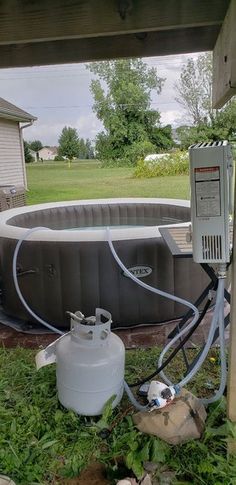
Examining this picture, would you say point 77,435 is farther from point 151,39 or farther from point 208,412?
point 151,39

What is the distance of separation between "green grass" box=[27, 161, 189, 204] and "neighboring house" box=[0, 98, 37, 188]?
0.70 m

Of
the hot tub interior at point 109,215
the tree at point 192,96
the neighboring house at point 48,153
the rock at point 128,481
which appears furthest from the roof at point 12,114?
the rock at point 128,481

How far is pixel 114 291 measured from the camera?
306 centimetres

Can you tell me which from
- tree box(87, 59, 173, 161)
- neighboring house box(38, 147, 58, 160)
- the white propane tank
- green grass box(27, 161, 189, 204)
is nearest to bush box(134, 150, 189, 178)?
green grass box(27, 161, 189, 204)

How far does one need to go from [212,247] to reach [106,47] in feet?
2.84

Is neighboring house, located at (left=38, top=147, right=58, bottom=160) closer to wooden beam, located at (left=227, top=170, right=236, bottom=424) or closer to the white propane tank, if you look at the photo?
the white propane tank

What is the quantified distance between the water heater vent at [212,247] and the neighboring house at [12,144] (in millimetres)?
8490

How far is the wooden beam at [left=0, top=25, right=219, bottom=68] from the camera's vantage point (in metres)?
1.44

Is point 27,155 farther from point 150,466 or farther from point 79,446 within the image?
point 150,466

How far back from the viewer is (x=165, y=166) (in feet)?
36.3

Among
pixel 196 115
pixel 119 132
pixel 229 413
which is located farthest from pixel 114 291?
pixel 119 132

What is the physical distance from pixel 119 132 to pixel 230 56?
13077mm

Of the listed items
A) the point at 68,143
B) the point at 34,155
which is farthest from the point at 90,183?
the point at 34,155

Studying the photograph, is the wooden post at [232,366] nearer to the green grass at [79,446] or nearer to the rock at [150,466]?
the green grass at [79,446]
